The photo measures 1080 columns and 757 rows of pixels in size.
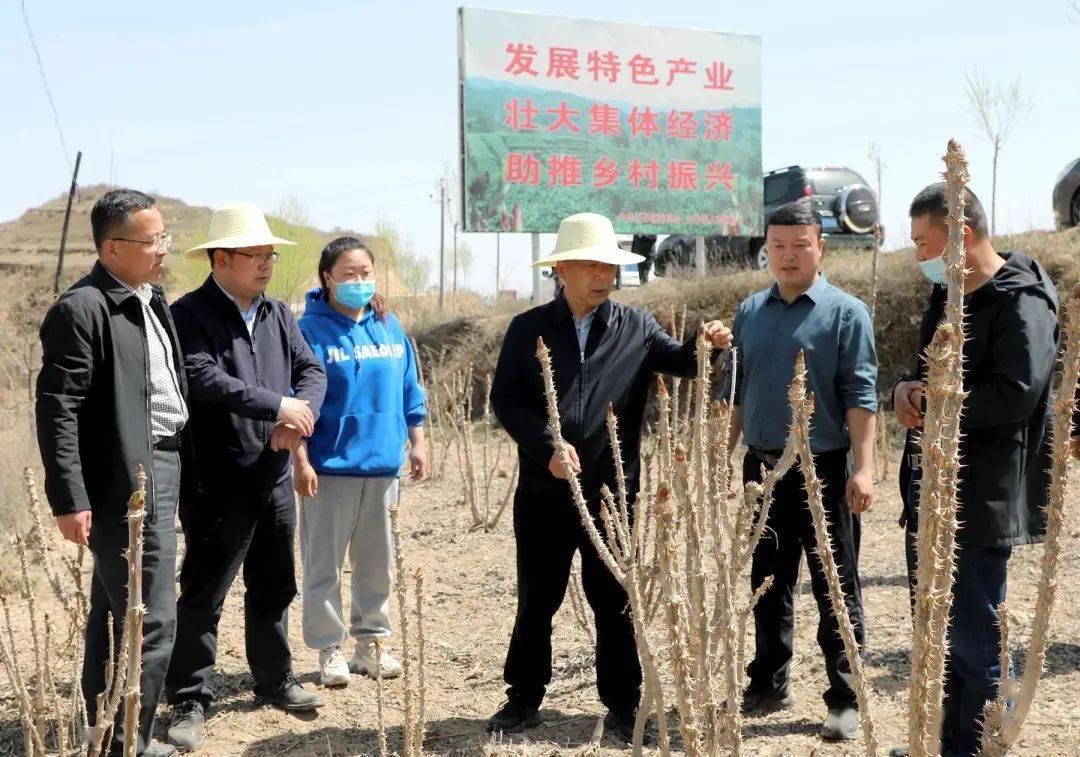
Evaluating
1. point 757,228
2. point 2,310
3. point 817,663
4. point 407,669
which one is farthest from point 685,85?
point 2,310

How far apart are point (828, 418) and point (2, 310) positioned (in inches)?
1224

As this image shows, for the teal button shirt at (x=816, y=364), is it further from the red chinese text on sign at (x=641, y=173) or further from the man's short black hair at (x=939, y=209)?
the red chinese text on sign at (x=641, y=173)

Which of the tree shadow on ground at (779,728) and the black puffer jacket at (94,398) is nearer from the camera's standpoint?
the black puffer jacket at (94,398)

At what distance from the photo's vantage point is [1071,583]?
16.7 ft

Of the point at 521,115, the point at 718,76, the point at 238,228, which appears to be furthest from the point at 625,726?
the point at 718,76

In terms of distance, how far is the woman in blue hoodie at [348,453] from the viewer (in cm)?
396

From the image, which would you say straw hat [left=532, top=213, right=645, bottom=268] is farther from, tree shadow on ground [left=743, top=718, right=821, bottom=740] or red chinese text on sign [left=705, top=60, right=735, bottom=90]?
red chinese text on sign [left=705, top=60, right=735, bottom=90]

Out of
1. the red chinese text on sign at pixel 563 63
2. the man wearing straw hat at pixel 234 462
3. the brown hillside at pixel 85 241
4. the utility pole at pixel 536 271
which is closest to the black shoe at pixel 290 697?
the man wearing straw hat at pixel 234 462

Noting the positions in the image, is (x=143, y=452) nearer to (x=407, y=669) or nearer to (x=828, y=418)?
(x=407, y=669)

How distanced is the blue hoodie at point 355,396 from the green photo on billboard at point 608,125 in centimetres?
Answer: 820

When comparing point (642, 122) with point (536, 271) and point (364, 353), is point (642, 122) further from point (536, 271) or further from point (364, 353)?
point (364, 353)

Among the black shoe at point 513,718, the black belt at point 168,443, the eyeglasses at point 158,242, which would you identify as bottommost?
the black shoe at point 513,718

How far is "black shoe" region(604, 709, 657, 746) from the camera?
11.0 ft

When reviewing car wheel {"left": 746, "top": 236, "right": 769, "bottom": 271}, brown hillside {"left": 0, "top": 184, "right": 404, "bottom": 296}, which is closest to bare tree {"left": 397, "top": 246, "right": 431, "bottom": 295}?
brown hillside {"left": 0, "top": 184, "right": 404, "bottom": 296}
